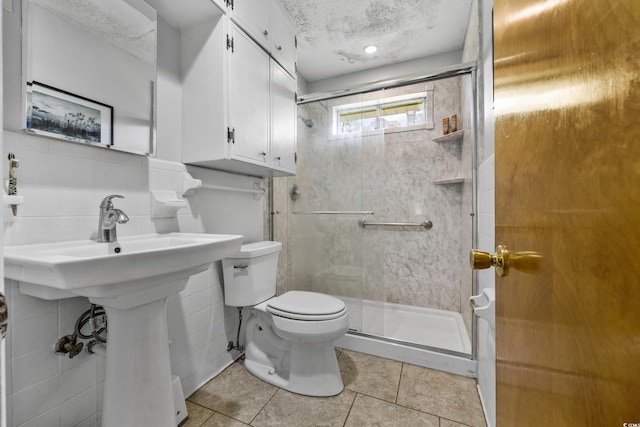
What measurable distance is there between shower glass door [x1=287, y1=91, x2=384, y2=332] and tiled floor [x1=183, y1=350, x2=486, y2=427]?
0.52 metres

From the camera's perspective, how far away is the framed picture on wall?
3.00ft

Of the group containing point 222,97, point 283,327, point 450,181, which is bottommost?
point 283,327

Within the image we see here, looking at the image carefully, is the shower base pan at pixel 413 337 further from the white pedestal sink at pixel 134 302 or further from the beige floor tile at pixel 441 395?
the white pedestal sink at pixel 134 302

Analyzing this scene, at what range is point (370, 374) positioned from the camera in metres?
1.65

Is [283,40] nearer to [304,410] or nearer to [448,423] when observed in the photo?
[304,410]

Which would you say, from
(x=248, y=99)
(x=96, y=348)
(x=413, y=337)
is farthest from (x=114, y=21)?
(x=413, y=337)

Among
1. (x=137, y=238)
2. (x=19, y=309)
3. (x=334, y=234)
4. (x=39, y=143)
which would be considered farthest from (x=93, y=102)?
(x=334, y=234)

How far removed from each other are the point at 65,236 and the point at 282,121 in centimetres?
129

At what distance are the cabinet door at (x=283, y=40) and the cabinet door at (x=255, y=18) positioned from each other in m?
0.06

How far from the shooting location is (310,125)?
7.13 feet

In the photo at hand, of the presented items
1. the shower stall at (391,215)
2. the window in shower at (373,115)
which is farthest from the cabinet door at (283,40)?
the window in shower at (373,115)

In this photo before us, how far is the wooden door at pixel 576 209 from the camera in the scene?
0.72ft

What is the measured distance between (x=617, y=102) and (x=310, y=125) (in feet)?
6.77

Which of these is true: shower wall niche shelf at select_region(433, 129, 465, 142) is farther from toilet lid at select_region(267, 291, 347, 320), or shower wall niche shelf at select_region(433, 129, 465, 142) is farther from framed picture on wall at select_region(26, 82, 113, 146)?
framed picture on wall at select_region(26, 82, 113, 146)
